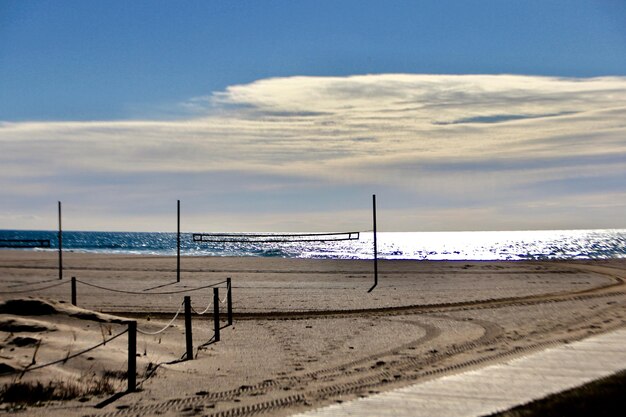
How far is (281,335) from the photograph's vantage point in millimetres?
15742

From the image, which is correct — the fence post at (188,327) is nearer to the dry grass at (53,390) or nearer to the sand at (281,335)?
the sand at (281,335)

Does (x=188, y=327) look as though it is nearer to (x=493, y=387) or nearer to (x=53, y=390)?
(x=53, y=390)

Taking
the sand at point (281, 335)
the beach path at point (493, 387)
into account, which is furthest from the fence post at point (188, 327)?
the beach path at point (493, 387)

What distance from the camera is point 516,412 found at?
24.6 ft

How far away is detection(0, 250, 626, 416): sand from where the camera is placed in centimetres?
977

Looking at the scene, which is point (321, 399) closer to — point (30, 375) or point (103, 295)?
point (30, 375)

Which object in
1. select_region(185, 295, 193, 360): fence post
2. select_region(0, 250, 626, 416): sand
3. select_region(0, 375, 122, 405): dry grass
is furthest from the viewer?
select_region(185, 295, 193, 360): fence post

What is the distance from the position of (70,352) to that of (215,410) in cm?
377

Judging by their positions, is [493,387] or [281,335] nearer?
[493,387]

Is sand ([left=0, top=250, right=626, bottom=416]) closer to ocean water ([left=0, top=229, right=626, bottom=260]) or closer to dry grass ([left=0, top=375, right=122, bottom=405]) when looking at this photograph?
dry grass ([left=0, top=375, right=122, bottom=405])

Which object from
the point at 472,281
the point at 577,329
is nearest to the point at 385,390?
the point at 577,329

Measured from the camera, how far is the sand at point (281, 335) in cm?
977

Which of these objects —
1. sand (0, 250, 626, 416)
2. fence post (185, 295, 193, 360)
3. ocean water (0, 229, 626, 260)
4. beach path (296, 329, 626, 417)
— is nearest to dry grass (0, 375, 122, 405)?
sand (0, 250, 626, 416)

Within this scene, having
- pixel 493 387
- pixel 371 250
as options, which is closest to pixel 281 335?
pixel 493 387
